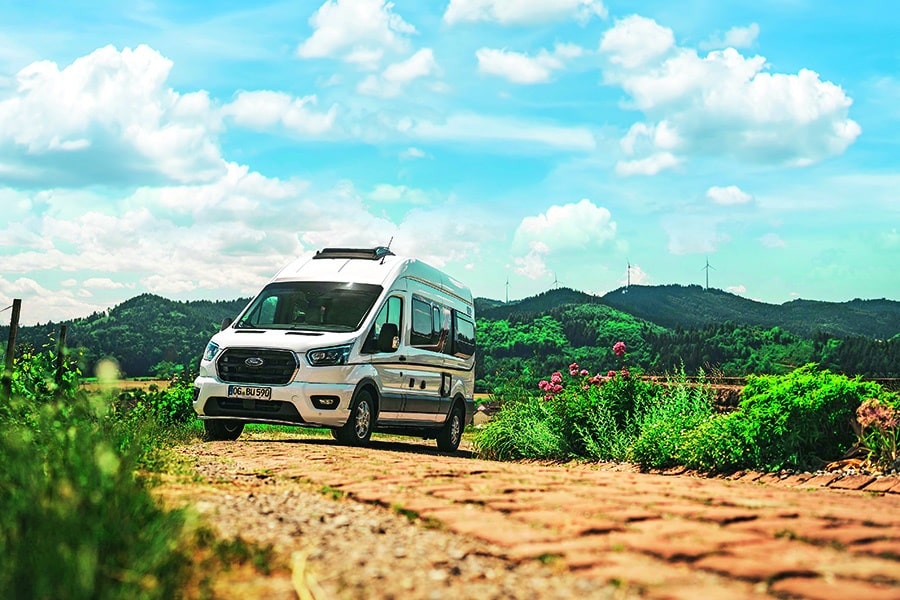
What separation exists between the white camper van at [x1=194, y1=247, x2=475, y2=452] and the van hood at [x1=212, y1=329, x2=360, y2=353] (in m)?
0.01

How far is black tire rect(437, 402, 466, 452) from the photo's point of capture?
15803 mm

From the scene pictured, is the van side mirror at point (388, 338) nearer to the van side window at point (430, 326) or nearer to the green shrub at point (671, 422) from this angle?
the van side window at point (430, 326)

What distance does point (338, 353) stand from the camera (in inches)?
476

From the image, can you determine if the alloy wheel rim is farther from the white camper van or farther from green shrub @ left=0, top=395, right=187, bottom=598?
green shrub @ left=0, top=395, right=187, bottom=598

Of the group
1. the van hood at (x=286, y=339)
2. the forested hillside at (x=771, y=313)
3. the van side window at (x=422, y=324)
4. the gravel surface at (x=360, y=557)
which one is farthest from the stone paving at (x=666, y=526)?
the forested hillside at (x=771, y=313)

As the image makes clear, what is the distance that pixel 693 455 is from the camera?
32.9 ft

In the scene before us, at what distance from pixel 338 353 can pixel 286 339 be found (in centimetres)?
76

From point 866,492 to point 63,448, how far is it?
6.35 metres

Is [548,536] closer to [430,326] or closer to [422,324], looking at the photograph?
[422,324]

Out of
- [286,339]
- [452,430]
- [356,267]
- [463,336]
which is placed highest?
[356,267]

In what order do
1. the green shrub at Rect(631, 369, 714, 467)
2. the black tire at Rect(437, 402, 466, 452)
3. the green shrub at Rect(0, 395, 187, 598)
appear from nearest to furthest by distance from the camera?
the green shrub at Rect(0, 395, 187, 598) < the green shrub at Rect(631, 369, 714, 467) < the black tire at Rect(437, 402, 466, 452)

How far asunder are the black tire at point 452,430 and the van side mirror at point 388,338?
3.09 metres

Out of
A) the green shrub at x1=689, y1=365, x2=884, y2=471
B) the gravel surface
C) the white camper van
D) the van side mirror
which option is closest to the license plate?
the white camper van

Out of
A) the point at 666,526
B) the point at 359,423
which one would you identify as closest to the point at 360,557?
the point at 666,526
